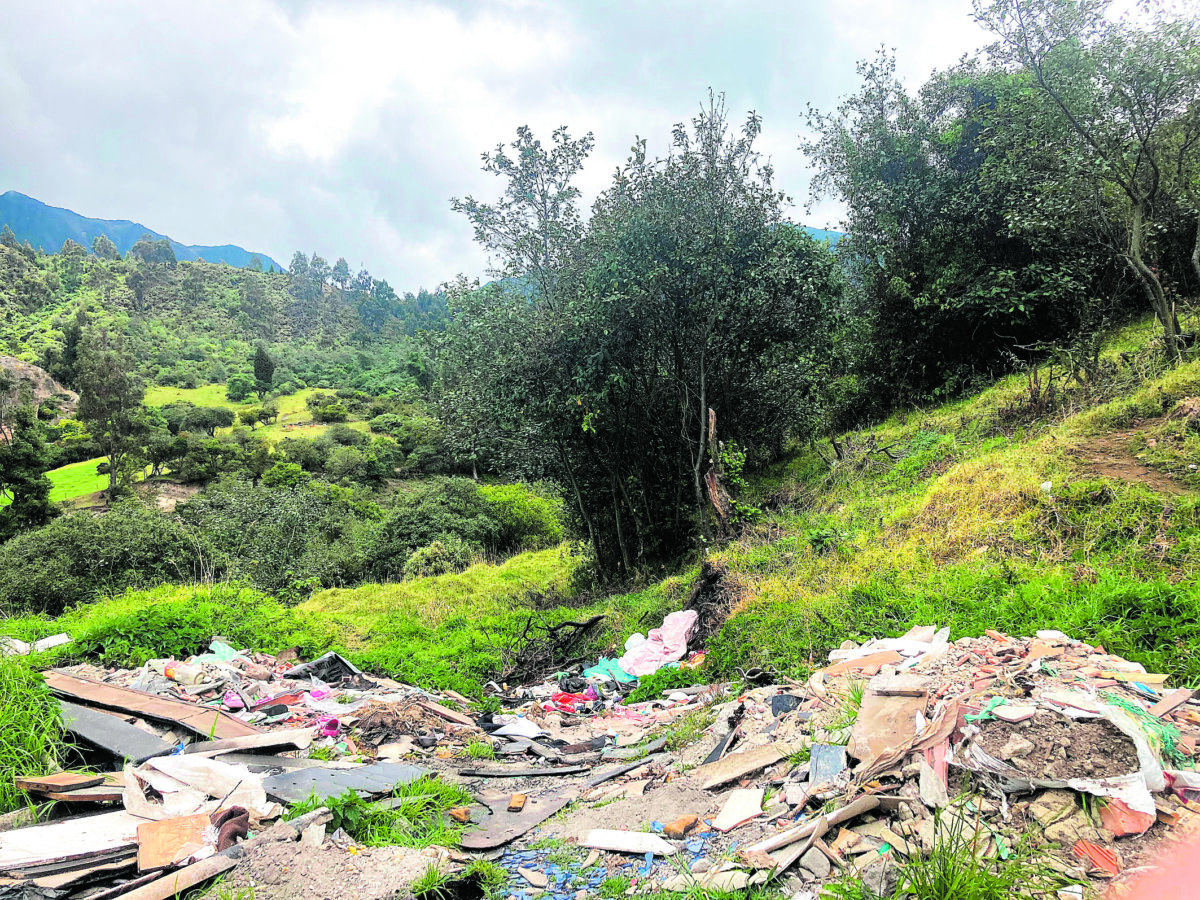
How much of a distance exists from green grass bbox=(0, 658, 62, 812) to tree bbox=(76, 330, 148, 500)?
3368 cm

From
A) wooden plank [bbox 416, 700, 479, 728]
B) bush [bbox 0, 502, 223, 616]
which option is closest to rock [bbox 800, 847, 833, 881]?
wooden plank [bbox 416, 700, 479, 728]

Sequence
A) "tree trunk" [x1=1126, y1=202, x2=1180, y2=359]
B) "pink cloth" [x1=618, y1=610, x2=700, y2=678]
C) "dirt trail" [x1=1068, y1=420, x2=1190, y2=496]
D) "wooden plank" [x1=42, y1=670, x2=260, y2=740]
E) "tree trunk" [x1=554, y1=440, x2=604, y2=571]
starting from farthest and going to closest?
"tree trunk" [x1=554, y1=440, x2=604, y2=571], "tree trunk" [x1=1126, y1=202, x2=1180, y2=359], "pink cloth" [x1=618, y1=610, x2=700, y2=678], "dirt trail" [x1=1068, y1=420, x2=1190, y2=496], "wooden plank" [x1=42, y1=670, x2=260, y2=740]

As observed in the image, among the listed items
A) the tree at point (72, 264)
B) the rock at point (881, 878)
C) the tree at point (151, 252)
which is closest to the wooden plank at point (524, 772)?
the rock at point (881, 878)

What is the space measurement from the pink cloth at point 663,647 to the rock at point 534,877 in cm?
404

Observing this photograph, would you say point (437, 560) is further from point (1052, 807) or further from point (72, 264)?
point (72, 264)

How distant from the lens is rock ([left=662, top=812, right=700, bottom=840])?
3.09m

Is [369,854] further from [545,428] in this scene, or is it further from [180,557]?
Result: [180,557]

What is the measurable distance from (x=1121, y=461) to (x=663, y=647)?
555 centimetres

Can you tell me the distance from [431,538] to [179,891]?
1998cm

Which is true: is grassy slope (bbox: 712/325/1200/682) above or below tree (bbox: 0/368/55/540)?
below

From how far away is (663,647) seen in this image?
7465 mm

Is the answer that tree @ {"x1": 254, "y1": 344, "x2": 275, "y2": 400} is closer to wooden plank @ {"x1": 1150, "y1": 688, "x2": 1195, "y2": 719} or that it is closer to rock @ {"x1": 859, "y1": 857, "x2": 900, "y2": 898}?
rock @ {"x1": 859, "y1": 857, "x2": 900, "y2": 898}

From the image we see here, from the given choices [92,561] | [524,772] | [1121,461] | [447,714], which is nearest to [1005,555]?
[1121,461]

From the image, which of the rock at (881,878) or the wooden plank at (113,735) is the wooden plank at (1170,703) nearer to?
the rock at (881,878)
